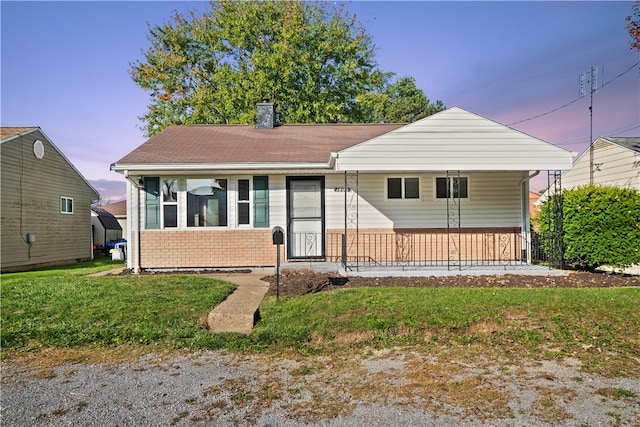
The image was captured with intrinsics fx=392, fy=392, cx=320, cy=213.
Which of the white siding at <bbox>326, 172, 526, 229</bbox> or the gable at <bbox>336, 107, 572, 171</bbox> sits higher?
the gable at <bbox>336, 107, 572, 171</bbox>

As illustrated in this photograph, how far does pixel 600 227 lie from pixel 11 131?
2003 centimetres

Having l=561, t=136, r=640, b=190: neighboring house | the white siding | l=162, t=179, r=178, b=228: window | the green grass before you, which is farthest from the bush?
l=162, t=179, r=178, b=228: window

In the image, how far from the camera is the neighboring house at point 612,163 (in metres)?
12.1

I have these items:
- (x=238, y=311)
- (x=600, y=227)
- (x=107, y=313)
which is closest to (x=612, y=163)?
(x=600, y=227)

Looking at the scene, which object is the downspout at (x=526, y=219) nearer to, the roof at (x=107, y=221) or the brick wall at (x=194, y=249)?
the brick wall at (x=194, y=249)

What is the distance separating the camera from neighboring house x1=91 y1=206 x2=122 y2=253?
2205 centimetres

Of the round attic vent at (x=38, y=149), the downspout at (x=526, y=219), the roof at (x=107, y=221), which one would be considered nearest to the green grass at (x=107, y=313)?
the downspout at (x=526, y=219)

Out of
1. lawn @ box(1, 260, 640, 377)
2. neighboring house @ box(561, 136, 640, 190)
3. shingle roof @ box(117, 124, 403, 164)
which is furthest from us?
neighboring house @ box(561, 136, 640, 190)

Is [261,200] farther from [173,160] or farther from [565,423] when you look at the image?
[565,423]

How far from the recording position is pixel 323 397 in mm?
3445

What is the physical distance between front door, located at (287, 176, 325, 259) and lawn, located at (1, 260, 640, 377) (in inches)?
163

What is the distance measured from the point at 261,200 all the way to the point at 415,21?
28.7 feet

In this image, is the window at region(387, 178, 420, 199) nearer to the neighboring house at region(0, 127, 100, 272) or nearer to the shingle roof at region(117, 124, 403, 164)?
the shingle roof at region(117, 124, 403, 164)

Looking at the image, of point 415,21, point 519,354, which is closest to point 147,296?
point 519,354
